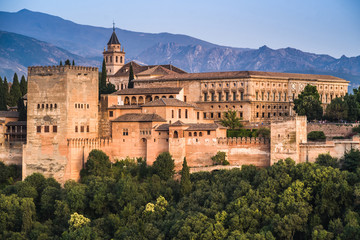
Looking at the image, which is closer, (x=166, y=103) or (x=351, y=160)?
(x=351, y=160)

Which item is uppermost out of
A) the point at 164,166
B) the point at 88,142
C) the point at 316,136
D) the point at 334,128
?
the point at 334,128

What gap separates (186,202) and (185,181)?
2.66 metres

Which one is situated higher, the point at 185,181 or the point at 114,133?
the point at 114,133

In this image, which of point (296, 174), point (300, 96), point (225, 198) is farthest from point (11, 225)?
point (300, 96)

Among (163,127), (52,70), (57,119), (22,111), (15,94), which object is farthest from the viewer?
(15,94)

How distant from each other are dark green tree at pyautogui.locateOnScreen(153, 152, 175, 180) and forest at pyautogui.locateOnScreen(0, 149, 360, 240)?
3.1 inches

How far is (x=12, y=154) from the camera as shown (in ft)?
195

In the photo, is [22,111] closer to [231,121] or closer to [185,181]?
→ [231,121]

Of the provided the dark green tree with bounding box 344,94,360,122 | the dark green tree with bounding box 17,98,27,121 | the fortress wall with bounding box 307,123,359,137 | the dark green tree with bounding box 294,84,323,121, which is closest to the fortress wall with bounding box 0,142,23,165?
the dark green tree with bounding box 17,98,27,121

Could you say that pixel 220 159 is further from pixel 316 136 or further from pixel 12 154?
pixel 12 154

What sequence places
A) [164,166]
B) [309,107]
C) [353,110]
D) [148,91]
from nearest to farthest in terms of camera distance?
1. [164,166]
2. [353,110]
3. [309,107]
4. [148,91]

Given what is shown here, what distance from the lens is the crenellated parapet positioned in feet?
183

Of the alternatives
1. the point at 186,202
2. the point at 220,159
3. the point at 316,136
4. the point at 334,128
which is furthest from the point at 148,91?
the point at 186,202

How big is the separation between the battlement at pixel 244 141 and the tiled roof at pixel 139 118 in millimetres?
5717
